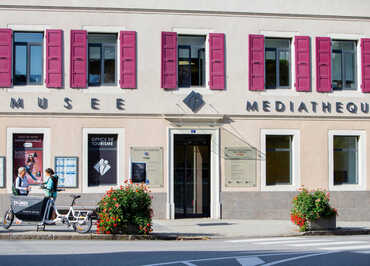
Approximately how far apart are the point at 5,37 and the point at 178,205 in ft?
25.8

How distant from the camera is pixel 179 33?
21219 millimetres

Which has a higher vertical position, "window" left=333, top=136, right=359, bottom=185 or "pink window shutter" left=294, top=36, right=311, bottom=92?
"pink window shutter" left=294, top=36, right=311, bottom=92

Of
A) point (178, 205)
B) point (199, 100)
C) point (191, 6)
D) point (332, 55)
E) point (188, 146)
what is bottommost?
point (178, 205)

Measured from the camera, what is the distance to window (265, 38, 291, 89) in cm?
2198

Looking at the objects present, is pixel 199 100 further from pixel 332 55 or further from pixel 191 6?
pixel 332 55

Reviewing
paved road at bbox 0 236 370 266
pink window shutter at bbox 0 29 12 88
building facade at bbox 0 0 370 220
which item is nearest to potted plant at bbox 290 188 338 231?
paved road at bbox 0 236 370 266

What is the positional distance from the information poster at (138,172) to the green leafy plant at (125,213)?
4.45 meters

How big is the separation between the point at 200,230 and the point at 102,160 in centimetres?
444

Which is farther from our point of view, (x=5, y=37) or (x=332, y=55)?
(x=332, y=55)

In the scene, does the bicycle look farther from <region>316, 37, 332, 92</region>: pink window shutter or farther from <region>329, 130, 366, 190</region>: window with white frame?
<region>316, 37, 332, 92</region>: pink window shutter

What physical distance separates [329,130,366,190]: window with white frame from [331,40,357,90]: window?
1.74 meters

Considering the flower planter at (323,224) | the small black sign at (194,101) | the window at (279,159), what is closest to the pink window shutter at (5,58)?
the small black sign at (194,101)

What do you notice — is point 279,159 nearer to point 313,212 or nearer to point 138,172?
point 313,212

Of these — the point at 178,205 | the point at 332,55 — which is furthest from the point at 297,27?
the point at 178,205
